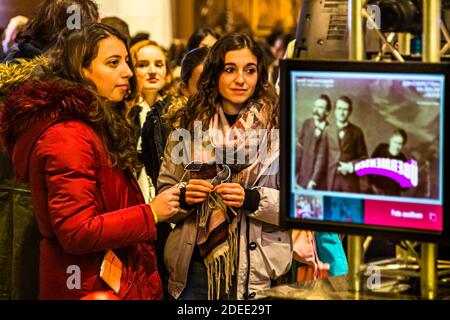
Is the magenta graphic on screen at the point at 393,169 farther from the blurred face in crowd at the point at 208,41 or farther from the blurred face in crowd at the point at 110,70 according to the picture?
the blurred face in crowd at the point at 208,41

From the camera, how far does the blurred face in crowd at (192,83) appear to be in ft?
17.0

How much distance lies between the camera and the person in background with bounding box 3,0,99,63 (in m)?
4.68

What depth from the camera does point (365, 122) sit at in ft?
10.1

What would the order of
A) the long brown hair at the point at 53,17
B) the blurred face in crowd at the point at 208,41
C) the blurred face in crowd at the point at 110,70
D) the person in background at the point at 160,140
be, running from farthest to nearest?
the blurred face in crowd at the point at 208,41
the person in background at the point at 160,140
the long brown hair at the point at 53,17
the blurred face in crowd at the point at 110,70

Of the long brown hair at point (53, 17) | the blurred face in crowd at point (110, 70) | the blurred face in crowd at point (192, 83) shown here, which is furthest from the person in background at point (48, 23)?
the blurred face in crowd at point (192, 83)

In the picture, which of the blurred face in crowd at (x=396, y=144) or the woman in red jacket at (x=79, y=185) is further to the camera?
the woman in red jacket at (x=79, y=185)

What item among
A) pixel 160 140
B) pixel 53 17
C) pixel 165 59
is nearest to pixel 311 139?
pixel 160 140

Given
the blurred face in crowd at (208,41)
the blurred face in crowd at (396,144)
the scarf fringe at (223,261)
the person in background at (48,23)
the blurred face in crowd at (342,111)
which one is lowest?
the scarf fringe at (223,261)

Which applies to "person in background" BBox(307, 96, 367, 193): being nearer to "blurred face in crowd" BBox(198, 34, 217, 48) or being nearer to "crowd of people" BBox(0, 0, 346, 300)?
"crowd of people" BBox(0, 0, 346, 300)

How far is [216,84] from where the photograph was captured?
172 inches

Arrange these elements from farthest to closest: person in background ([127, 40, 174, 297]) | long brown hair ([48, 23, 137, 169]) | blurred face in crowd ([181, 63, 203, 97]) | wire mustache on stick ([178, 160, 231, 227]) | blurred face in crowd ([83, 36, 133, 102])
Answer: blurred face in crowd ([181, 63, 203, 97]), person in background ([127, 40, 174, 297]), wire mustache on stick ([178, 160, 231, 227]), blurred face in crowd ([83, 36, 133, 102]), long brown hair ([48, 23, 137, 169])

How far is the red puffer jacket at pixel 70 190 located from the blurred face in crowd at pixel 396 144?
1018 millimetres

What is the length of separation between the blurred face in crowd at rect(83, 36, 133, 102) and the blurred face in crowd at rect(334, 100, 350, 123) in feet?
4.02

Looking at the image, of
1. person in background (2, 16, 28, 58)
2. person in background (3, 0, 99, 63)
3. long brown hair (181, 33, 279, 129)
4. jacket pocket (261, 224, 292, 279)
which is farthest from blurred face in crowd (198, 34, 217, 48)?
jacket pocket (261, 224, 292, 279)
